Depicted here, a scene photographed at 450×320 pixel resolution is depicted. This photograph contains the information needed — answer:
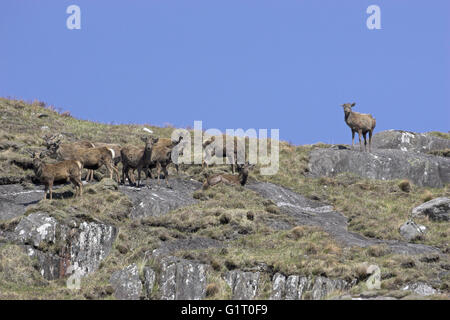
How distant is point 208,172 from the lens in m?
37.7

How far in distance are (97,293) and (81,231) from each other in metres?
4.31

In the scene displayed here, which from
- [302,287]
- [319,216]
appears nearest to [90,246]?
[302,287]

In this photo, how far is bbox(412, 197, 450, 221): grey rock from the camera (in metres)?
33.2

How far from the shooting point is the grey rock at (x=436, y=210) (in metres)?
33.2

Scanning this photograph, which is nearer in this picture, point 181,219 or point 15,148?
point 181,219

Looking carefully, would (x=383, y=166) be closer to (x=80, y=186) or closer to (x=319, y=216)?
(x=319, y=216)

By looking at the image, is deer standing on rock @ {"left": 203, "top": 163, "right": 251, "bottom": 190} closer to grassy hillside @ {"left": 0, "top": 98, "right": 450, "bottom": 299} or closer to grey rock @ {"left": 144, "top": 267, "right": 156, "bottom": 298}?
grassy hillside @ {"left": 0, "top": 98, "right": 450, "bottom": 299}

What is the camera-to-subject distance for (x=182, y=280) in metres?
24.3

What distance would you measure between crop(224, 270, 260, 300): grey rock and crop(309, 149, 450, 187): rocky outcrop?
18.1 m

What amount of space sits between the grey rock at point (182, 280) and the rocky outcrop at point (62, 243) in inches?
118

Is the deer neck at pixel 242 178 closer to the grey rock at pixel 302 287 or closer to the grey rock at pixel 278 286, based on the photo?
the grey rock at pixel 278 286
